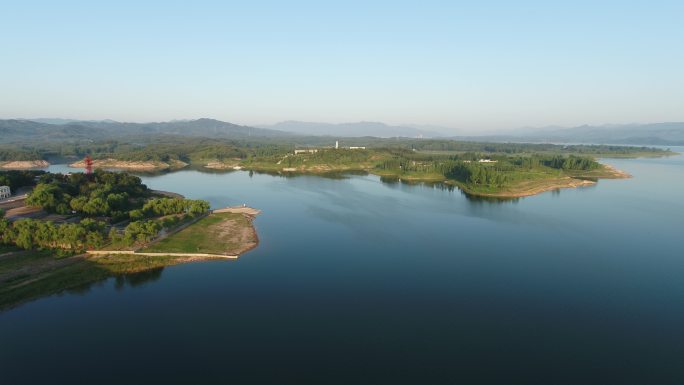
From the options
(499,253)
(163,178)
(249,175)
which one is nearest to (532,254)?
(499,253)

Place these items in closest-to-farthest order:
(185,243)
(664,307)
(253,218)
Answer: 1. (664,307)
2. (185,243)
3. (253,218)

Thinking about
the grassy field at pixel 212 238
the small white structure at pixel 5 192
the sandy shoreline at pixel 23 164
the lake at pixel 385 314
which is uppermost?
the sandy shoreline at pixel 23 164

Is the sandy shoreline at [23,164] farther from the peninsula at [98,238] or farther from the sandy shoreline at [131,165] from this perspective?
the peninsula at [98,238]

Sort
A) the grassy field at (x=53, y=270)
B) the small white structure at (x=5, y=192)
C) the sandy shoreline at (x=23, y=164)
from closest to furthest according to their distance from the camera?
the grassy field at (x=53, y=270), the small white structure at (x=5, y=192), the sandy shoreline at (x=23, y=164)

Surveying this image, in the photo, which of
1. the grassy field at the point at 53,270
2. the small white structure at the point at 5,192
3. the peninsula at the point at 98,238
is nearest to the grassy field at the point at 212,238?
the peninsula at the point at 98,238

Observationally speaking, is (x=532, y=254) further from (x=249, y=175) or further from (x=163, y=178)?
(x=163, y=178)

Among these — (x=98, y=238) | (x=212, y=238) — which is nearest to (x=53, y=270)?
(x=98, y=238)
